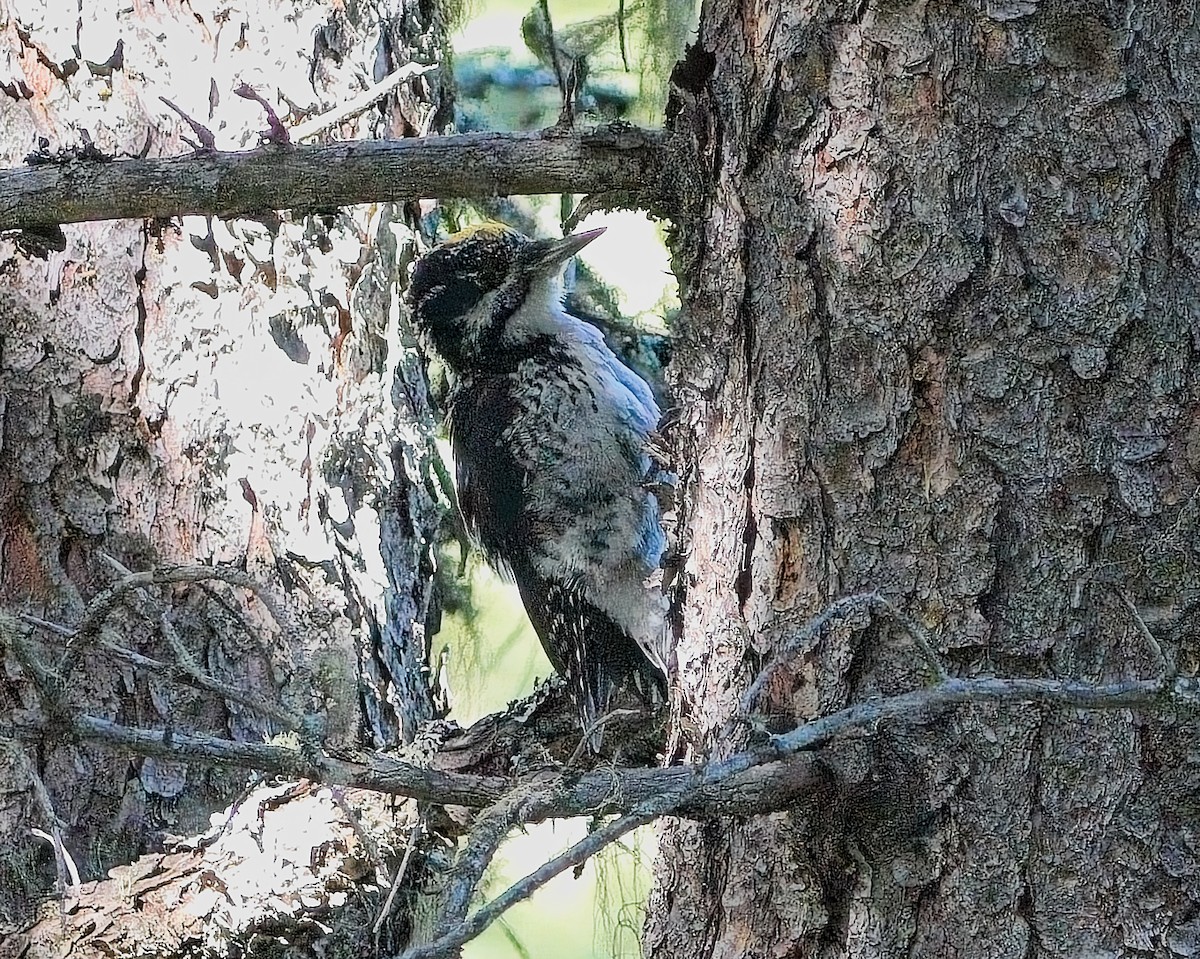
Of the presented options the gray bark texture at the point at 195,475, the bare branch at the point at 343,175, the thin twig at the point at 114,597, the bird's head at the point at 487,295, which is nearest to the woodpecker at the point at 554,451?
the bird's head at the point at 487,295

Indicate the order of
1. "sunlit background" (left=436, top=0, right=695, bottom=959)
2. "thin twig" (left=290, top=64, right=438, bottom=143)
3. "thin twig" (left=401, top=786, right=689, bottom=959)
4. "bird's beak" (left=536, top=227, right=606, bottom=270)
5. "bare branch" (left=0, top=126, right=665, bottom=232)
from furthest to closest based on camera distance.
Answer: "sunlit background" (left=436, top=0, right=695, bottom=959) < "bird's beak" (left=536, top=227, right=606, bottom=270) < "thin twig" (left=290, top=64, right=438, bottom=143) < "bare branch" (left=0, top=126, right=665, bottom=232) < "thin twig" (left=401, top=786, right=689, bottom=959)

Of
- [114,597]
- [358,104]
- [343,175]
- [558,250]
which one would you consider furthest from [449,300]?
[114,597]

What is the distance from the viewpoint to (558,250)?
3.12 metres

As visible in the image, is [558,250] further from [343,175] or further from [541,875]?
[541,875]

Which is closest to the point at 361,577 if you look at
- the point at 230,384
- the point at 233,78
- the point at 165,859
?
the point at 230,384

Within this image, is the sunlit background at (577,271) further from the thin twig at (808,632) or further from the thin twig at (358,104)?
the thin twig at (808,632)

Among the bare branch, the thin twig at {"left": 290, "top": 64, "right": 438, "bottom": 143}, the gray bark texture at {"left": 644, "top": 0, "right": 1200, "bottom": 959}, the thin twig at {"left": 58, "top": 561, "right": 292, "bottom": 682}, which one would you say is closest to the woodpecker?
the thin twig at {"left": 290, "top": 64, "right": 438, "bottom": 143}

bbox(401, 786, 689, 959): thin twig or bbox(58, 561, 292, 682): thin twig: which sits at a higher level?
bbox(58, 561, 292, 682): thin twig

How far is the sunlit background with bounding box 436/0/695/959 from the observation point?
3467mm

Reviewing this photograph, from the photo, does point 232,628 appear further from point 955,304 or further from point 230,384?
point 955,304

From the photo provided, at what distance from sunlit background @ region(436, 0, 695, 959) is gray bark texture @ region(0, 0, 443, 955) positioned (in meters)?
0.57

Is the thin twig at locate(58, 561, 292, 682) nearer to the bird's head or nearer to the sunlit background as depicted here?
the bird's head

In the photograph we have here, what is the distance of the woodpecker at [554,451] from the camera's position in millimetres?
3184

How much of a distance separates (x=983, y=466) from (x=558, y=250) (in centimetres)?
182
